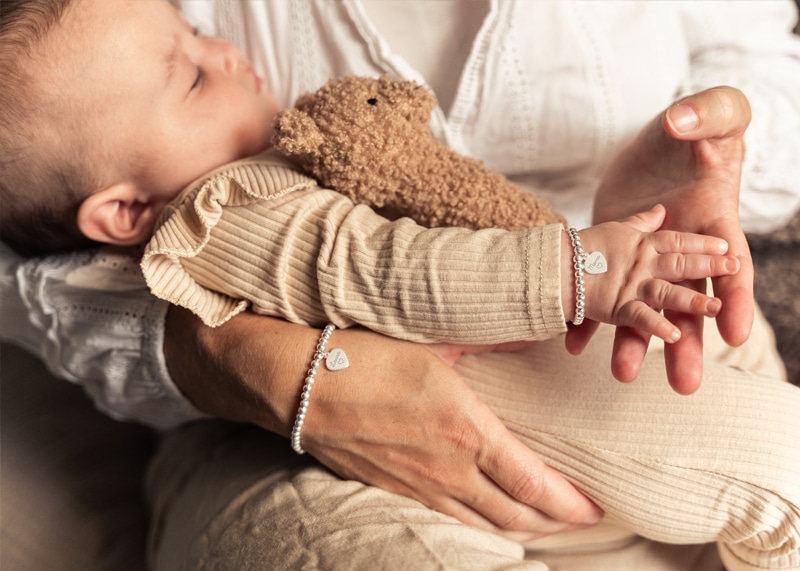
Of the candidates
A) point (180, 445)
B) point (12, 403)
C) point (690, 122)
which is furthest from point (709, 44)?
point (12, 403)

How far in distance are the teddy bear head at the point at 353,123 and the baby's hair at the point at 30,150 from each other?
34 centimetres

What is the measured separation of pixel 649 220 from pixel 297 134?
1.36 feet

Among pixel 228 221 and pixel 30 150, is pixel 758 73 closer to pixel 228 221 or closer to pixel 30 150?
pixel 228 221

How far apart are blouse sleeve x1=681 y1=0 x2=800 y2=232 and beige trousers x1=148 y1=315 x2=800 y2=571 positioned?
1.56ft

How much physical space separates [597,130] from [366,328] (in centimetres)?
53

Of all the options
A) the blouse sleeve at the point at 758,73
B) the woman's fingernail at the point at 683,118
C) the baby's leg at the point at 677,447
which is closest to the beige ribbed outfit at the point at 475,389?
the baby's leg at the point at 677,447

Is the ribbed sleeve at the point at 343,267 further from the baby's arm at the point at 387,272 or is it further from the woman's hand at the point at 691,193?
the woman's hand at the point at 691,193

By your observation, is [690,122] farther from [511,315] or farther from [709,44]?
[709,44]

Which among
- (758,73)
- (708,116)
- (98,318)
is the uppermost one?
(708,116)

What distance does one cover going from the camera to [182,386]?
1.04 metres

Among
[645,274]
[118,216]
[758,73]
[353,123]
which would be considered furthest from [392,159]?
[758,73]

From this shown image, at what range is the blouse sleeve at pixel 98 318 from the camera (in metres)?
0.99

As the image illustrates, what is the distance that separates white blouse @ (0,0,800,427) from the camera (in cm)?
101

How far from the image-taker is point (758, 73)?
1.13 metres
